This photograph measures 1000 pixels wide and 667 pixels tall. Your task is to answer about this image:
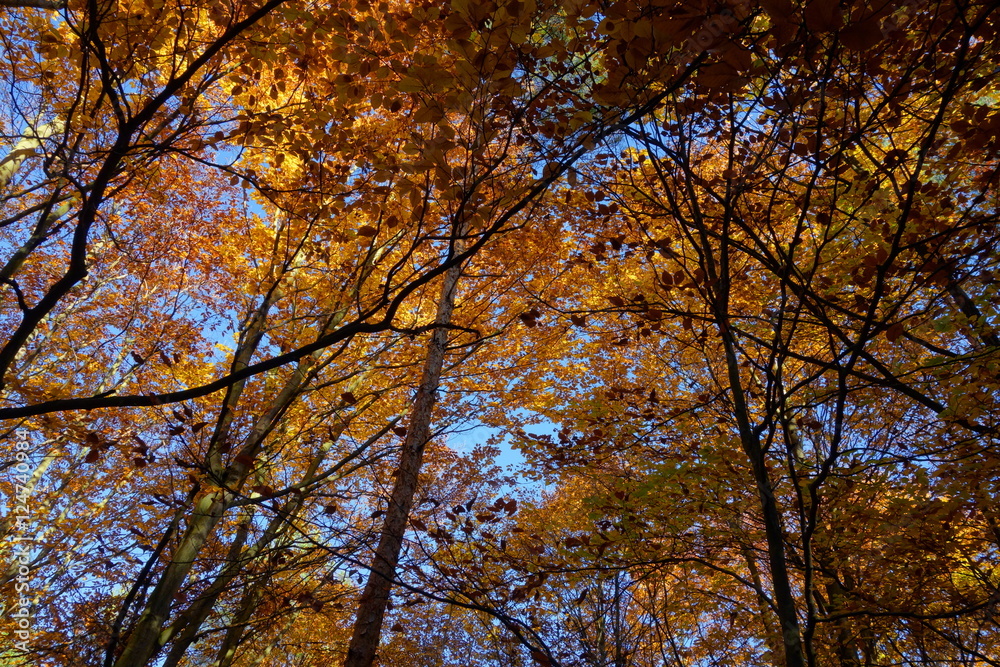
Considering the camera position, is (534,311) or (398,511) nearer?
(534,311)

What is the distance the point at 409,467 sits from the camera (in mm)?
5594

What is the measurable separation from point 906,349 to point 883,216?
1.82 m

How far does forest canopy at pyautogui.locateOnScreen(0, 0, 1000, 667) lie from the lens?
8.11ft

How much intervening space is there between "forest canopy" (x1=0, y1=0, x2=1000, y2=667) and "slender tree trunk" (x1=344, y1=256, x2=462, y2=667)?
38mm

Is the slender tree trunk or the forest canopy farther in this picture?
the slender tree trunk

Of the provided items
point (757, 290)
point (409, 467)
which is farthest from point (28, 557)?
point (757, 290)

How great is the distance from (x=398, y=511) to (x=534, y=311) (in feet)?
8.79

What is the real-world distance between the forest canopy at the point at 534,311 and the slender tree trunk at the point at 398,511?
38 mm

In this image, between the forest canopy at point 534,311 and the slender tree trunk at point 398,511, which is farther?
the slender tree trunk at point 398,511

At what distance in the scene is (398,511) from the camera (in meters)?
5.34

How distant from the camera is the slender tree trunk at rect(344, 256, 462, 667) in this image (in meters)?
4.77

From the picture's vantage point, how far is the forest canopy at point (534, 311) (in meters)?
2.47

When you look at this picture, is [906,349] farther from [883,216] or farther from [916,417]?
[883,216]

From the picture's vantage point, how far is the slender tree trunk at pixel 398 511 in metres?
4.77
